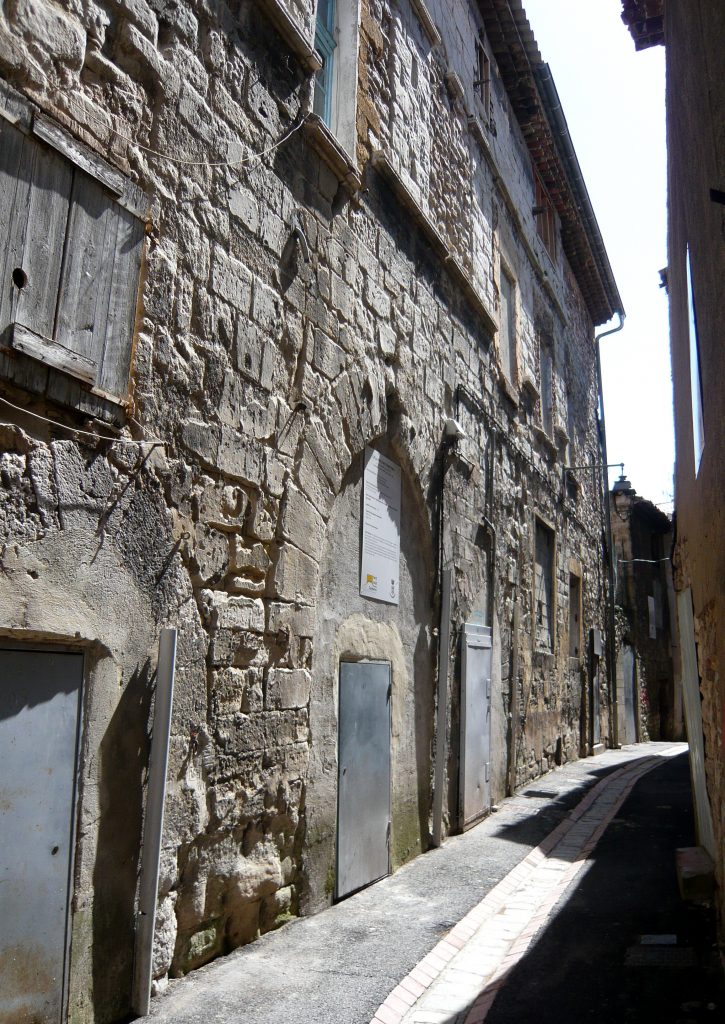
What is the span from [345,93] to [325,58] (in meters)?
0.27

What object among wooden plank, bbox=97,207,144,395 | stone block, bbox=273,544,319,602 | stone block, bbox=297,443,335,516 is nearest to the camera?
wooden plank, bbox=97,207,144,395

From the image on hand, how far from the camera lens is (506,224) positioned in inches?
401

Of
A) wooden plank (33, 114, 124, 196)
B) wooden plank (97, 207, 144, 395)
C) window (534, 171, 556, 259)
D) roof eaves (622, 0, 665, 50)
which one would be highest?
window (534, 171, 556, 259)

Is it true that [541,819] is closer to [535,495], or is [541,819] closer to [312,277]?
[535,495]

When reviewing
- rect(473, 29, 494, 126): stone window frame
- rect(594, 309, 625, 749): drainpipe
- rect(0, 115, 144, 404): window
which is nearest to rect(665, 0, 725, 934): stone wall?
rect(0, 115, 144, 404): window

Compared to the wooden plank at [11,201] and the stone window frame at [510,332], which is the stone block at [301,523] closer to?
the wooden plank at [11,201]

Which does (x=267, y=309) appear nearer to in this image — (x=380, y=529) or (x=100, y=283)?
(x=100, y=283)

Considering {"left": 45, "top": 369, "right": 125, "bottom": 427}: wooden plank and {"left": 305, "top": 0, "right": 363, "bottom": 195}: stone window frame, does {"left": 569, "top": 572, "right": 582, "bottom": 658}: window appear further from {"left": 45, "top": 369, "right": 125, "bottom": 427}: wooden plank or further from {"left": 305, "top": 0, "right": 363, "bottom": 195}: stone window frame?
{"left": 45, "top": 369, "right": 125, "bottom": 427}: wooden plank

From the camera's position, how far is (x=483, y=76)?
967 centimetres

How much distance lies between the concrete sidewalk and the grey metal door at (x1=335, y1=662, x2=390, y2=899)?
16cm

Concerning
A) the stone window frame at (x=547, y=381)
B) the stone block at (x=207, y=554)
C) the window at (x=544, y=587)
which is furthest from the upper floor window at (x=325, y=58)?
the stone window frame at (x=547, y=381)

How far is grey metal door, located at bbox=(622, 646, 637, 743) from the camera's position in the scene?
17.8 meters

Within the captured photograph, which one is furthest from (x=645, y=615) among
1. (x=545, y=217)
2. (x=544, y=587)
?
(x=545, y=217)

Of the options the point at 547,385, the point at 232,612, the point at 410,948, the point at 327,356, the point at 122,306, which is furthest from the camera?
the point at 547,385
